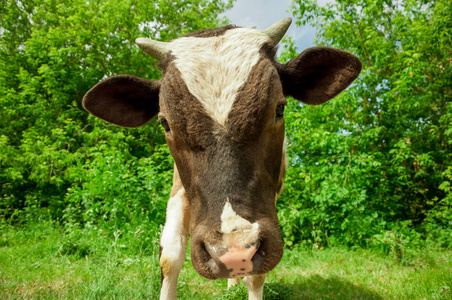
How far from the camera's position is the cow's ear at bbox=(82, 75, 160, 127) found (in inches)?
92.1

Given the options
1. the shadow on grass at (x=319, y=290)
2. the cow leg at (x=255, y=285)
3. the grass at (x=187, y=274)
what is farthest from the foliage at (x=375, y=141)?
the cow leg at (x=255, y=285)

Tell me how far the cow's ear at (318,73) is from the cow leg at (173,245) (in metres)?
1.46

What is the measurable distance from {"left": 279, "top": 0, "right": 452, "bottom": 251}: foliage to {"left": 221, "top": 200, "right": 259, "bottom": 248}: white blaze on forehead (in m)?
4.36

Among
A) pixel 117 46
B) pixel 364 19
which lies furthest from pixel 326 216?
pixel 117 46

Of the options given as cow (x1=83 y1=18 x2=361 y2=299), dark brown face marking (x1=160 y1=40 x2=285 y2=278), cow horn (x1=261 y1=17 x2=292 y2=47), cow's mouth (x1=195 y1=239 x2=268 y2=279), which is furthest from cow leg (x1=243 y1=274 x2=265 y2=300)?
cow horn (x1=261 y1=17 x2=292 y2=47)

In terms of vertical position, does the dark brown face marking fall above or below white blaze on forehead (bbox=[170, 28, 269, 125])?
below

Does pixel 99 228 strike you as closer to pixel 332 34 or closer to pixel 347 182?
pixel 347 182

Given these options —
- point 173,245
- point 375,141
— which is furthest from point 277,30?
point 375,141

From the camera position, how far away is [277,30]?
235cm

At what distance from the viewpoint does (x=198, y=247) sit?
54.7 inches

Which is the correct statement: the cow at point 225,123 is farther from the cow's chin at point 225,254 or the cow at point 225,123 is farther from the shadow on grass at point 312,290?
the shadow on grass at point 312,290

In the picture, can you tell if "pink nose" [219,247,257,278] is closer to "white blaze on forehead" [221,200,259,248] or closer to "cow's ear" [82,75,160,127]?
"white blaze on forehead" [221,200,259,248]

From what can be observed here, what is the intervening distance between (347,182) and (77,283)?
4969 mm

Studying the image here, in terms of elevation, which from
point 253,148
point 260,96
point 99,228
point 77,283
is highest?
point 260,96
